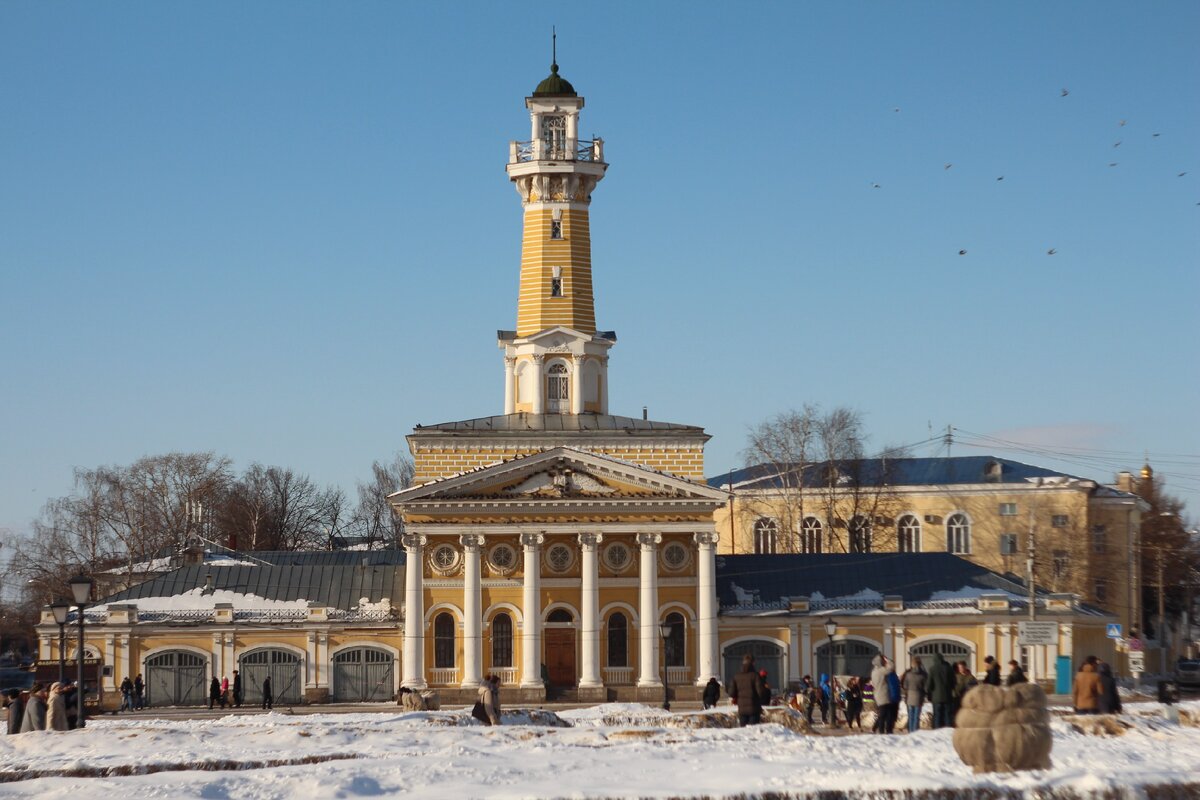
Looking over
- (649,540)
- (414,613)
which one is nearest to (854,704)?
(649,540)

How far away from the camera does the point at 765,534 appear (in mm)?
88500

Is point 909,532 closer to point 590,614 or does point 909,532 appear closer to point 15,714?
point 590,614

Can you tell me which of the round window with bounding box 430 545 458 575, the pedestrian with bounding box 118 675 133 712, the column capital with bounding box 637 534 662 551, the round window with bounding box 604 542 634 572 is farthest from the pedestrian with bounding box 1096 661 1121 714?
the pedestrian with bounding box 118 675 133 712

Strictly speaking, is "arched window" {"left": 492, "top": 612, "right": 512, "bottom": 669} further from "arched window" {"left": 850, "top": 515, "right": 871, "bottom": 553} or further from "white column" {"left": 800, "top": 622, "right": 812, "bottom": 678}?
"arched window" {"left": 850, "top": 515, "right": 871, "bottom": 553}

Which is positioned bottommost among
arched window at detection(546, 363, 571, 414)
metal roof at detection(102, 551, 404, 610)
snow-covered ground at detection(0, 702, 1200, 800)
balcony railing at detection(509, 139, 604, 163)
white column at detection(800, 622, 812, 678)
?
snow-covered ground at detection(0, 702, 1200, 800)

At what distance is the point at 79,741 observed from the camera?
29.8 metres

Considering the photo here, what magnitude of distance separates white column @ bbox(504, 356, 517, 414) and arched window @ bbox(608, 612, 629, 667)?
8665 mm

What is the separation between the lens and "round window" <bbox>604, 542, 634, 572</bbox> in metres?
60.3

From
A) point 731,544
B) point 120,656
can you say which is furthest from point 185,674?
point 731,544

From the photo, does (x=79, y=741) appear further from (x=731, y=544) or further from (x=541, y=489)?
(x=731, y=544)

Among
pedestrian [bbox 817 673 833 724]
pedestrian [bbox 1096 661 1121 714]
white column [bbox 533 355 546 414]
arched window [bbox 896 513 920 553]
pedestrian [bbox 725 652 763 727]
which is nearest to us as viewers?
pedestrian [bbox 1096 661 1121 714]

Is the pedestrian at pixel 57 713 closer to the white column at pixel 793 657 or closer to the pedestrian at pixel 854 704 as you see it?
Result: the pedestrian at pixel 854 704

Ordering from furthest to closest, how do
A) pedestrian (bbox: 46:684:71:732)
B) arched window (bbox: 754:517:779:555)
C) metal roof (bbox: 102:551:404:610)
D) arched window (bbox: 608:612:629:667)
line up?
arched window (bbox: 754:517:779:555) → metal roof (bbox: 102:551:404:610) → arched window (bbox: 608:612:629:667) → pedestrian (bbox: 46:684:71:732)

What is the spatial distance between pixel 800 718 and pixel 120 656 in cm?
2911
